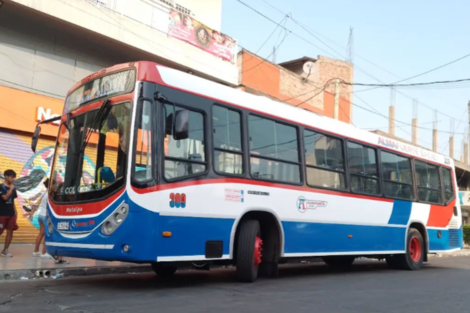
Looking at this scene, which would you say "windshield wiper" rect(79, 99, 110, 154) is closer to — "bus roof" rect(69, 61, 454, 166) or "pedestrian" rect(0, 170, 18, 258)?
"bus roof" rect(69, 61, 454, 166)

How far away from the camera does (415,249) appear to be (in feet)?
39.8

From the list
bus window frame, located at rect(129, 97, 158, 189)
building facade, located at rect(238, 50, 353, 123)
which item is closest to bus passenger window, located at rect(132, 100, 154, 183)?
bus window frame, located at rect(129, 97, 158, 189)

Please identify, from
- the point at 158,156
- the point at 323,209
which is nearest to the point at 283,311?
the point at 158,156

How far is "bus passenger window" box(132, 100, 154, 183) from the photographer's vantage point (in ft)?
21.1

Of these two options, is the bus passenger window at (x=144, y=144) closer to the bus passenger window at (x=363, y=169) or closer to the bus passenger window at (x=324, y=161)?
the bus passenger window at (x=324, y=161)

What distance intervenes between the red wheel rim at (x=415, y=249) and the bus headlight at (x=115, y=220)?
8.28m

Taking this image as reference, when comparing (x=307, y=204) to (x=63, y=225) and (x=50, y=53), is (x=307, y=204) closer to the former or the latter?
(x=63, y=225)

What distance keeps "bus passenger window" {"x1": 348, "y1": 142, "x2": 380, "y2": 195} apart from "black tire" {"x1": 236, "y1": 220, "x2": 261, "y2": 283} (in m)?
3.23

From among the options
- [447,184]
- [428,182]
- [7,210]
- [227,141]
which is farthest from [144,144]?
[447,184]

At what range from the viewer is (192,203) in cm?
685

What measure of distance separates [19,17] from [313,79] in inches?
644

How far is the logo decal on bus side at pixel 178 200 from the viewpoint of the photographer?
6.59m

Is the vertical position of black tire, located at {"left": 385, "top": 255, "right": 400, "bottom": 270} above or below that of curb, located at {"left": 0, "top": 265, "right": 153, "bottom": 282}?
above

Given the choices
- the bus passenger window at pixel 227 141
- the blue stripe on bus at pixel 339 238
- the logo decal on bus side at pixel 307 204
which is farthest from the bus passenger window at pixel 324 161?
the bus passenger window at pixel 227 141
